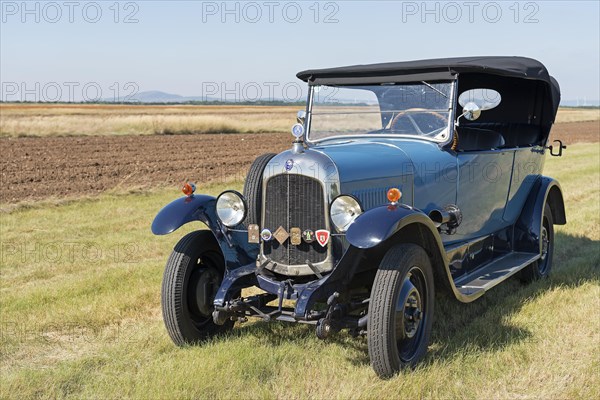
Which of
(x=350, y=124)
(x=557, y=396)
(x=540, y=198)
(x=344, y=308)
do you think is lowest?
(x=557, y=396)

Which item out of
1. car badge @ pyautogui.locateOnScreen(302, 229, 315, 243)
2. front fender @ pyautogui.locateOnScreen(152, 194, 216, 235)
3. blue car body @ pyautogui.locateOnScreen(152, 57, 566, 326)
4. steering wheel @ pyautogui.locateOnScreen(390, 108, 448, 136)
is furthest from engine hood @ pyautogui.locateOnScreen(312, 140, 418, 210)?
front fender @ pyautogui.locateOnScreen(152, 194, 216, 235)

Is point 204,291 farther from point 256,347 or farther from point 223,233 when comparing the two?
point 256,347

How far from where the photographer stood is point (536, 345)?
14.6 ft

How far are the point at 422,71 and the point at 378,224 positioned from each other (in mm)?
1891

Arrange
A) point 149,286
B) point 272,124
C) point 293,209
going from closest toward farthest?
point 293,209
point 149,286
point 272,124

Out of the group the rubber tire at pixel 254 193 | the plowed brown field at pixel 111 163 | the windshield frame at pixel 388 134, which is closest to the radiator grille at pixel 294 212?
the rubber tire at pixel 254 193

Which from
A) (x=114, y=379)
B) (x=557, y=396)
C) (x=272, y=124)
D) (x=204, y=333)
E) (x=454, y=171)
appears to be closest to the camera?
(x=557, y=396)

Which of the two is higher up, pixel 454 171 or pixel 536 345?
pixel 454 171

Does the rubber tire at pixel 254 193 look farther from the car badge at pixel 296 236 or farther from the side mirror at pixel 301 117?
the side mirror at pixel 301 117

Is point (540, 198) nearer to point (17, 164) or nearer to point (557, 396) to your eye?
point (557, 396)

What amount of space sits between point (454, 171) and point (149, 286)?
3.05 meters

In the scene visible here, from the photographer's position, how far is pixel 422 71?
523cm

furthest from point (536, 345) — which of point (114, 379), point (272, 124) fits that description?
point (272, 124)

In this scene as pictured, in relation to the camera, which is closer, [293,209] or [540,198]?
[293,209]
